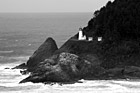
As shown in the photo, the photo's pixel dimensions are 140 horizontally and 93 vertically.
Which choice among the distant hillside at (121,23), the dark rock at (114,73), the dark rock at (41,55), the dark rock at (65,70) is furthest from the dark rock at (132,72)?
the dark rock at (41,55)

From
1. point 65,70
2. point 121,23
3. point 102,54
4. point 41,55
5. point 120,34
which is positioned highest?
point 121,23

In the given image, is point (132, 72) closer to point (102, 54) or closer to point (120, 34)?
point (102, 54)

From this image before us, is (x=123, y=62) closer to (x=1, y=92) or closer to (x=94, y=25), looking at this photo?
(x=94, y=25)

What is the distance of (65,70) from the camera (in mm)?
56781

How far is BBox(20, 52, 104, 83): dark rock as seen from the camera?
182ft

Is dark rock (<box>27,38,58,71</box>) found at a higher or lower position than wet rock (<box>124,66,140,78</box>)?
higher

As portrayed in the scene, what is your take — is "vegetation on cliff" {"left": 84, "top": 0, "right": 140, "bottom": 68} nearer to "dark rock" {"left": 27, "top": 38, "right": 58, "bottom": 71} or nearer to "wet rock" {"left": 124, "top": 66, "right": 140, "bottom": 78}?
"wet rock" {"left": 124, "top": 66, "right": 140, "bottom": 78}

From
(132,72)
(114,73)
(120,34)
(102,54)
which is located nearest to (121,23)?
(120,34)

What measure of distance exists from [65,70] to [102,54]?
10.3 m

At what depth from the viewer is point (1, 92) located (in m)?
51.3

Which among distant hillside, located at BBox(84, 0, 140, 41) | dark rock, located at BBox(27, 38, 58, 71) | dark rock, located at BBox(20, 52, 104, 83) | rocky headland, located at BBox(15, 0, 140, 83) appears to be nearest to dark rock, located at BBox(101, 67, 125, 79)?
rocky headland, located at BBox(15, 0, 140, 83)

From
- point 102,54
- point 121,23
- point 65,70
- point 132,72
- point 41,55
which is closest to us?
point 65,70

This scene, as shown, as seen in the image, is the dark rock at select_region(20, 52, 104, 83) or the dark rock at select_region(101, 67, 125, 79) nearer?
the dark rock at select_region(20, 52, 104, 83)

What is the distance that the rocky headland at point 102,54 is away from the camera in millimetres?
56969
